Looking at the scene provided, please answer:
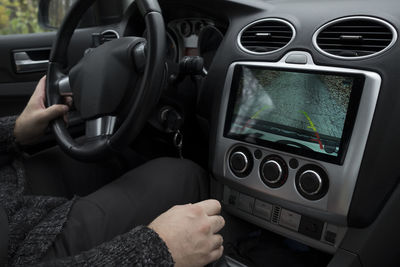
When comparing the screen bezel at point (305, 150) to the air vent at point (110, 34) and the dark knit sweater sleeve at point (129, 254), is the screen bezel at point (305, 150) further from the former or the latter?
the air vent at point (110, 34)

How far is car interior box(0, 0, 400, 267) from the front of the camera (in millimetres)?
777

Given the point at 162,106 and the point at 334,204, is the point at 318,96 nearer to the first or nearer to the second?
the point at 334,204

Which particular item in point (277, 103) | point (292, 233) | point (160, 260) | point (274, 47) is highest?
point (274, 47)

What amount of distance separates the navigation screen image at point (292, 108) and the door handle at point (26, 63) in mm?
1019

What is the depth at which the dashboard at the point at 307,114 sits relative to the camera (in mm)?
763

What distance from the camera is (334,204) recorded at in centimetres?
81

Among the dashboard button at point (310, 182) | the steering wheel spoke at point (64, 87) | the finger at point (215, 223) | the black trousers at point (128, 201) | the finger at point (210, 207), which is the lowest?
the black trousers at point (128, 201)

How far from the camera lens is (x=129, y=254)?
0.62 metres

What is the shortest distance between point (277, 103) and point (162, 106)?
39cm

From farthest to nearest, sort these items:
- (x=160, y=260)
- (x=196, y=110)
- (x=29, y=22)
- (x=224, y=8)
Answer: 1. (x=29, y=22)
2. (x=196, y=110)
3. (x=224, y=8)
4. (x=160, y=260)

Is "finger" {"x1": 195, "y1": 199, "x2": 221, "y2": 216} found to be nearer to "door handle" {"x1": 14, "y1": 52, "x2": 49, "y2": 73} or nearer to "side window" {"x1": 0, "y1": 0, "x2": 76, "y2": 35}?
"door handle" {"x1": 14, "y1": 52, "x2": 49, "y2": 73}

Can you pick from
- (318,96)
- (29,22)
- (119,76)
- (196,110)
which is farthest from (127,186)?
(29,22)

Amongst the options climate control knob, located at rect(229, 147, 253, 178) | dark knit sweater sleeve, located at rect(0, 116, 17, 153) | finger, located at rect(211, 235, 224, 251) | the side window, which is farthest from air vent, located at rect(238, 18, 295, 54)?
the side window

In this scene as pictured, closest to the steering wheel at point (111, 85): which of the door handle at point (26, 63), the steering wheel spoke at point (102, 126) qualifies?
the steering wheel spoke at point (102, 126)
